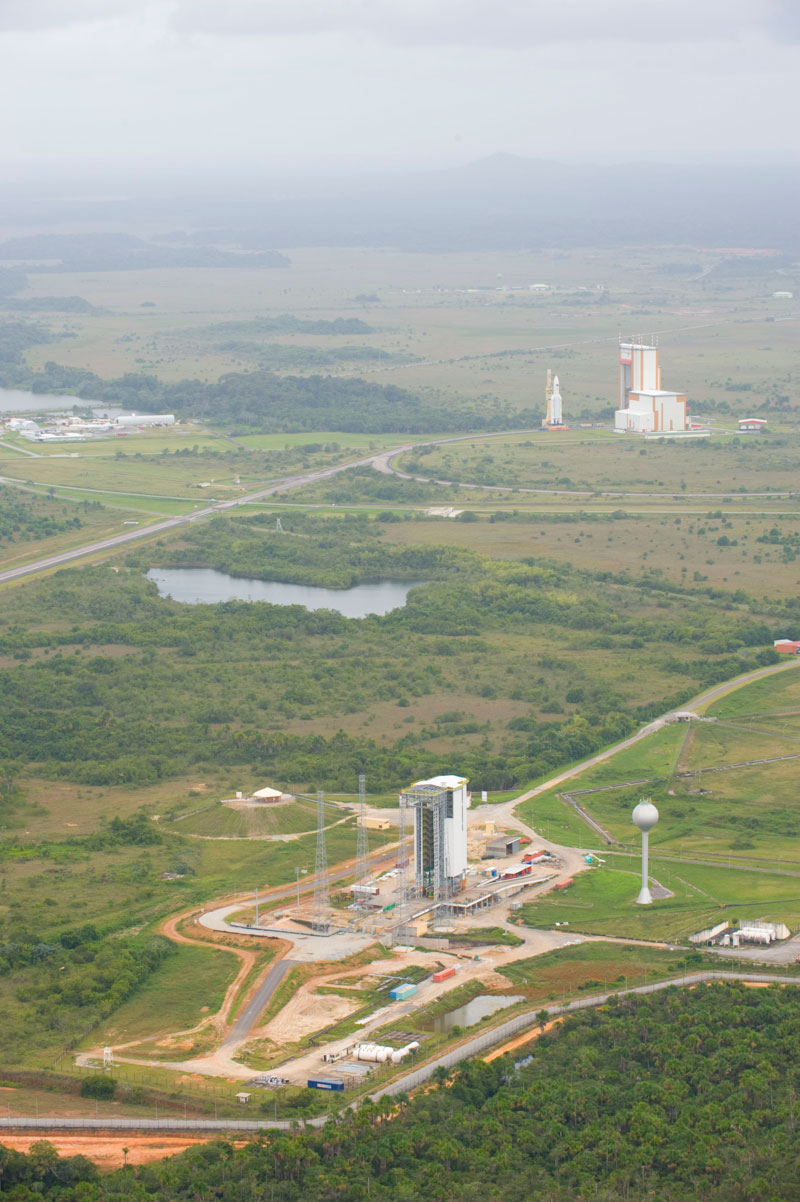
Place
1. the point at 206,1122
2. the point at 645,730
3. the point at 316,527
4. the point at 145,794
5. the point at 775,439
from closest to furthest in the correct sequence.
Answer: the point at 206,1122 < the point at 145,794 < the point at 645,730 < the point at 316,527 < the point at 775,439

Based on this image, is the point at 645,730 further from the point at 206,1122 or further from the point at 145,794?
the point at 206,1122

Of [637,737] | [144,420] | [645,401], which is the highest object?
[645,401]

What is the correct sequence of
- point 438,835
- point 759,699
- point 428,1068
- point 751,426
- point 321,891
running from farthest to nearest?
point 751,426 → point 759,699 → point 438,835 → point 321,891 → point 428,1068

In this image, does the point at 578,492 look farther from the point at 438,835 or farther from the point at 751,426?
the point at 438,835

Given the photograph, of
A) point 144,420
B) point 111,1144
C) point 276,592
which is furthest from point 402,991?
point 144,420

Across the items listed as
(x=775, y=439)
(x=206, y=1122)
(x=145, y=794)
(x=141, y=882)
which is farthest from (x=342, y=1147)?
(x=775, y=439)

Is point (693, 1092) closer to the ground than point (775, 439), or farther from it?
closer to the ground

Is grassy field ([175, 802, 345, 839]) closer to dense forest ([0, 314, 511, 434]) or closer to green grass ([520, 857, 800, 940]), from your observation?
green grass ([520, 857, 800, 940])
